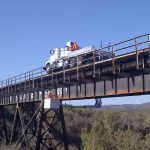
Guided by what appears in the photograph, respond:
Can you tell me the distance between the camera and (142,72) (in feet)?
50.1

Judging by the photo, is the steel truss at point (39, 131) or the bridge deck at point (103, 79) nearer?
the bridge deck at point (103, 79)

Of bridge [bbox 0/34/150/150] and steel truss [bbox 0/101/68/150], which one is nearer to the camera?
bridge [bbox 0/34/150/150]

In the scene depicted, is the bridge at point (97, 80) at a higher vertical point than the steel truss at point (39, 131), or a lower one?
higher

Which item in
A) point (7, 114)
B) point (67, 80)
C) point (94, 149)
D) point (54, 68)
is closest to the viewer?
point (67, 80)

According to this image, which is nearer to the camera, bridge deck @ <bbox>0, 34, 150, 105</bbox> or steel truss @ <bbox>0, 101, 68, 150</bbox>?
bridge deck @ <bbox>0, 34, 150, 105</bbox>

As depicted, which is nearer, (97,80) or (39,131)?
(97,80)

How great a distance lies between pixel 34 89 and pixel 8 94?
23.9ft

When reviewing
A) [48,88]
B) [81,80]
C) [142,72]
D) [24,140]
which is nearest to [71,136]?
[24,140]

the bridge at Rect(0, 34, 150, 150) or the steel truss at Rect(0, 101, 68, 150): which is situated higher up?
the bridge at Rect(0, 34, 150, 150)

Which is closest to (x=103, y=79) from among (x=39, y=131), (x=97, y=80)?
(x=97, y=80)

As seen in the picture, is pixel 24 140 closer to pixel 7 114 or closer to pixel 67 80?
pixel 67 80

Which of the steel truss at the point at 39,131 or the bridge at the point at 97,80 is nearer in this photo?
the bridge at the point at 97,80

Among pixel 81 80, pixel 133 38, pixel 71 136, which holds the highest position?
pixel 133 38

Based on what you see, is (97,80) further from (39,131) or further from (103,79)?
(39,131)
